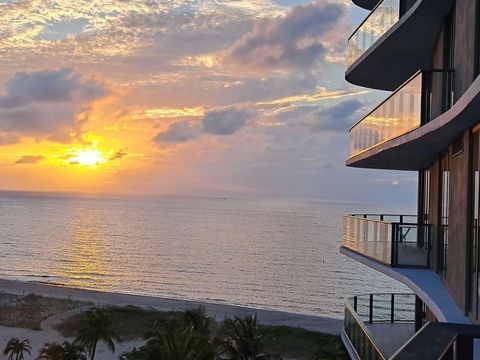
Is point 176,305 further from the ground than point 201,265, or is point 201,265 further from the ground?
point 201,265

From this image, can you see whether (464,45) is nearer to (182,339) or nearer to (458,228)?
(458,228)

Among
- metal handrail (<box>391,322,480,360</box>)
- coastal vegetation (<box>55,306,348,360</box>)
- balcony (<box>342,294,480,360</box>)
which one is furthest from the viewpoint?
coastal vegetation (<box>55,306,348,360</box>)

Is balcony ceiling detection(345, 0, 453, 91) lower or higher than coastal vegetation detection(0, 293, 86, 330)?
higher

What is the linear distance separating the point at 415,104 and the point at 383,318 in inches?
322

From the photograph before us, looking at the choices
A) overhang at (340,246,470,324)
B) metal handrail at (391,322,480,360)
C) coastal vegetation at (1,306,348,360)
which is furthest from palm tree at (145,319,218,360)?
metal handrail at (391,322,480,360)

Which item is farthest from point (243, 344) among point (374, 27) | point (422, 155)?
point (374, 27)

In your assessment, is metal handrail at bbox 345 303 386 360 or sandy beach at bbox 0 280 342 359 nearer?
metal handrail at bbox 345 303 386 360

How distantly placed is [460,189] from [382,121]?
11.7 ft

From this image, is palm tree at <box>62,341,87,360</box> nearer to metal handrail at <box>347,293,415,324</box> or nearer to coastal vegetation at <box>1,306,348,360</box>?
coastal vegetation at <box>1,306,348,360</box>

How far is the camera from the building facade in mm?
9305

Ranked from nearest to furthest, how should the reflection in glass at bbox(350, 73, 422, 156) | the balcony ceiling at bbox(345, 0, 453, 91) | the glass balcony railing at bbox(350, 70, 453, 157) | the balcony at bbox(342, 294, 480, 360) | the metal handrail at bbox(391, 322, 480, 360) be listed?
the metal handrail at bbox(391, 322, 480, 360) < the glass balcony railing at bbox(350, 70, 453, 157) < the reflection in glass at bbox(350, 73, 422, 156) < the balcony ceiling at bbox(345, 0, 453, 91) < the balcony at bbox(342, 294, 480, 360)

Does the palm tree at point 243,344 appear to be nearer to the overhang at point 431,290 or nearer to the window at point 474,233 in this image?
the overhang at point 431,290

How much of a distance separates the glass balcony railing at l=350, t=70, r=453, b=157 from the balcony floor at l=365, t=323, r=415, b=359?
5226mm

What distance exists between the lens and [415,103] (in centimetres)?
1141
